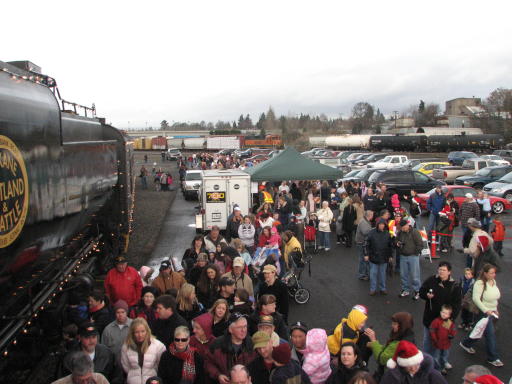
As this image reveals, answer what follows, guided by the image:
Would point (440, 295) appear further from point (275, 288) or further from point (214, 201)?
point (214, 201)

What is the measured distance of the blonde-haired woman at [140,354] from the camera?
476 centimetres

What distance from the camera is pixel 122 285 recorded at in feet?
23.0

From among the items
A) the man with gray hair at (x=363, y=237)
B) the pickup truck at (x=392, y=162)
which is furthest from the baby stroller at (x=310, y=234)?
the pickup truck at (x=392, y=162)

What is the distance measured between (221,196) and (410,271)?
24.1 feet

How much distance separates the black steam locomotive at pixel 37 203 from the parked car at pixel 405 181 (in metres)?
16.5

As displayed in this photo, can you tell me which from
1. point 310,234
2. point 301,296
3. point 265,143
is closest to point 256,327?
point 301,296

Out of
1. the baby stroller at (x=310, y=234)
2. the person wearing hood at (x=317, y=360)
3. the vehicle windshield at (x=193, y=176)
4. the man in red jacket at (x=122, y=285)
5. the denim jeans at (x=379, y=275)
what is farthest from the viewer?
the vehicle windshield at (x=193, y=176)

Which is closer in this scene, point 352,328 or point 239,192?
point 352,328

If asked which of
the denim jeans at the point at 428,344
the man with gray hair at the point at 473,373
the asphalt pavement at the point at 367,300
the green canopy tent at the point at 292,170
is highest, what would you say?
the green canopy tent at the point at 292,170

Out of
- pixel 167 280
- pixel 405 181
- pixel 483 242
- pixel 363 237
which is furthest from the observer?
pixel 405 181

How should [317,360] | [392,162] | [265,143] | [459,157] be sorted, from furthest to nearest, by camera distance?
[265,143], [459,157], [392,162], [317,360]

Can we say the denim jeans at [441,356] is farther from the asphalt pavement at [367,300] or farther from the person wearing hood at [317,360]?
the person wearing hood at [317,360]

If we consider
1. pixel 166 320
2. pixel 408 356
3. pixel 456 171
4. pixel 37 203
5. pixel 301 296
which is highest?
pixel 37 203

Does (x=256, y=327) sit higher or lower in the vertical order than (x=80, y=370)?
lower
